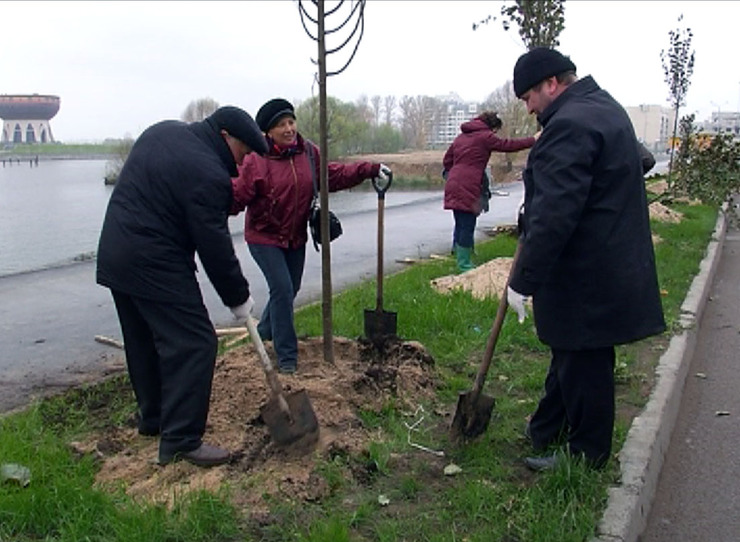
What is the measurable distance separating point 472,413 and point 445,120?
91774 millimetres

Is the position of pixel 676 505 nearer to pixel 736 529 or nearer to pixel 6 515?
pixel 736 529

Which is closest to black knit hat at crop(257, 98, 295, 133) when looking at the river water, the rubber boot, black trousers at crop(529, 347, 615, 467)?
black trousers at crop(529, 347, 615, 467)

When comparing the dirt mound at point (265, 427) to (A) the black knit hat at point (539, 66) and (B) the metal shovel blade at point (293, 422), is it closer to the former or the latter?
(B) the metal shovel blade at point (293, 422)

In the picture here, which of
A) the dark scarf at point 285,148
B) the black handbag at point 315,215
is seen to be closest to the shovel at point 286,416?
the black handbag at point 315,215

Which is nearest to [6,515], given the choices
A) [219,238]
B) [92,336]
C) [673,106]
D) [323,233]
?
[219,238]

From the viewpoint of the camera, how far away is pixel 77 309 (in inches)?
314

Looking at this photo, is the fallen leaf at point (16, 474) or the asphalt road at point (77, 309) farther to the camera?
the asphalt road at point (77, 309)

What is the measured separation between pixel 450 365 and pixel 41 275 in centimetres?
671

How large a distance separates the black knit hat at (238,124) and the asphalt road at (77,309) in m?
2.50

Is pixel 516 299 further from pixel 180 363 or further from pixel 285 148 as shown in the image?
pixel 285 148

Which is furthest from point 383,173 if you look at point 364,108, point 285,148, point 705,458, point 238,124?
point 364,108

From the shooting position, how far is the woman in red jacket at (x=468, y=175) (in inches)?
350

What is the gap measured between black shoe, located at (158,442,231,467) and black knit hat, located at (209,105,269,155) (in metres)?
1.43

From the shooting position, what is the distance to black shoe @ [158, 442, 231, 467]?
366cm
